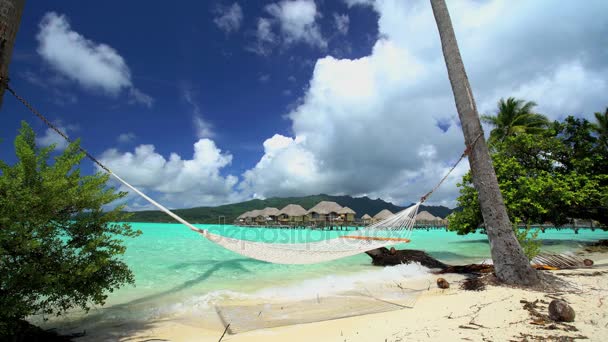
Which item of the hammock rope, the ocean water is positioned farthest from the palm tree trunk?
the ocean water

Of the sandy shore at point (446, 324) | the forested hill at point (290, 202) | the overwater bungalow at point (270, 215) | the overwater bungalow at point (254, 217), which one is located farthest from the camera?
the forested hill at point (290, 202)

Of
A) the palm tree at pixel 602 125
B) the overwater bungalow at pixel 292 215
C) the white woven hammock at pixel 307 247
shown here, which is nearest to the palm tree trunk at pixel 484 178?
the white woven hammock at pixel 307 247

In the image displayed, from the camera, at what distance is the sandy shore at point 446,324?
→ 166 cm

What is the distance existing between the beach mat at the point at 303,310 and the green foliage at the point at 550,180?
3942 mm

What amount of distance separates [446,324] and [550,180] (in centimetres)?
579

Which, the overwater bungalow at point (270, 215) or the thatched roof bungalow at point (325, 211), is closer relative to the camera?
the thatched roof bungalow at point (325, 211)

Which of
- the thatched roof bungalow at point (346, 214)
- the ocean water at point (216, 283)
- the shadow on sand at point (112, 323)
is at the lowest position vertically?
the ocean water at point (216, 283)

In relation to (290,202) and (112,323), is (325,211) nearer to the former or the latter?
(112,323)

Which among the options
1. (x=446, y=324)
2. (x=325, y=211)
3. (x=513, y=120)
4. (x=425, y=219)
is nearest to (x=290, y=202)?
(x=325, y=211)

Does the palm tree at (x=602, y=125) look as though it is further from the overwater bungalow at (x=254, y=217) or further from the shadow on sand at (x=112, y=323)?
the overwater bungalow at (x=254, y=217)

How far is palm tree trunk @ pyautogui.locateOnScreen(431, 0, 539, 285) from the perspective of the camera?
2.72m

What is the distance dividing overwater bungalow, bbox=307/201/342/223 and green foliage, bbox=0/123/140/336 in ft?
66.8

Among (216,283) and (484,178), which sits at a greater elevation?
(484,178)

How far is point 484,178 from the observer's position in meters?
2.93
